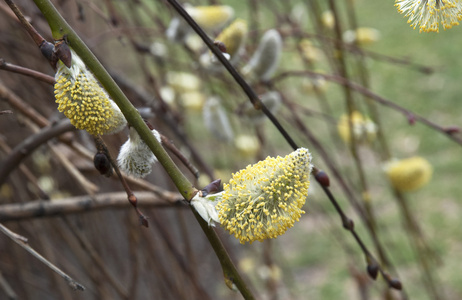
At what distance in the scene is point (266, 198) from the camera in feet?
1.62

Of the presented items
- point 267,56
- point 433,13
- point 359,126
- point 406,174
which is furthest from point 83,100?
point 406,174

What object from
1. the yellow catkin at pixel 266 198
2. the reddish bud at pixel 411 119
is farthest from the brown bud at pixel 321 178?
the reddish bud at pixel 411 119

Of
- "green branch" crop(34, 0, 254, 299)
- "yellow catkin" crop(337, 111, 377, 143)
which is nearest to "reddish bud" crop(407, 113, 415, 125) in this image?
"yellow catkin" crop(337, 111, 377, 143)

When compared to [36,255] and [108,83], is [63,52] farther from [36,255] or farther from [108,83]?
[36,255]

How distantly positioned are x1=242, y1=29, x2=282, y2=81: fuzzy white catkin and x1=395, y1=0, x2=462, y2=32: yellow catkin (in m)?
0.57

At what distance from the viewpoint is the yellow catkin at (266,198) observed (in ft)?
1.58

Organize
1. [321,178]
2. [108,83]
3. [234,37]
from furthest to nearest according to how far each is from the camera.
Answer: [234,37], [321,178], [108,83]

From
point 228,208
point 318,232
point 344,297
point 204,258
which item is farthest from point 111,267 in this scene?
point 228,208

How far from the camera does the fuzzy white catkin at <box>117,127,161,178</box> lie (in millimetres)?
526

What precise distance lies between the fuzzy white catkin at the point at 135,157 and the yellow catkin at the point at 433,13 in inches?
10.2

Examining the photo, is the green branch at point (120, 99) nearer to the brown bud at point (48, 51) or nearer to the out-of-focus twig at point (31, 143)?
the brown bud at point (48, 51)

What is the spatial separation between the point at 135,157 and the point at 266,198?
0.14 meters

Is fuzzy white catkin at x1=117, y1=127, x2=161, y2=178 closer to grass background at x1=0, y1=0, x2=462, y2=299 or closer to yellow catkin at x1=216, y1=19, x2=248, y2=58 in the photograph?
yellow catkin at x1=216, y1=19, x2=248, y2=58

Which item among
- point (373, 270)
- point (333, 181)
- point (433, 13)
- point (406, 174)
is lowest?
point (333, 181)
